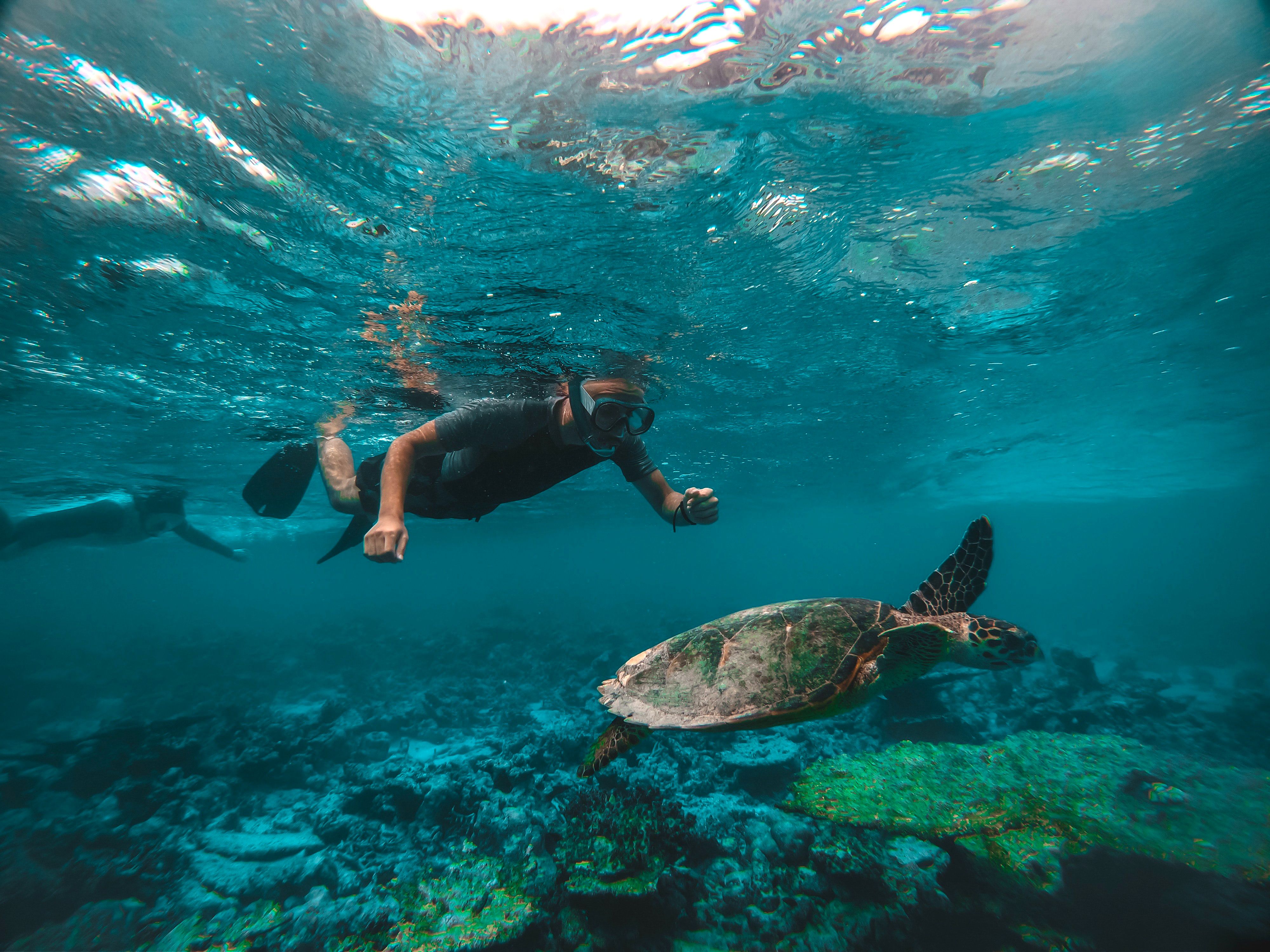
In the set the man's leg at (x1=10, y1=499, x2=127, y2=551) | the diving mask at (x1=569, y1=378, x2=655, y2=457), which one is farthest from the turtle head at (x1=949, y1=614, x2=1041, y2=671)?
the man's leg at (x1=10, y1=499, x2=127, y2=551)

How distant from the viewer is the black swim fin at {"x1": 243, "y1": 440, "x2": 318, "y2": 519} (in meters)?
7.44

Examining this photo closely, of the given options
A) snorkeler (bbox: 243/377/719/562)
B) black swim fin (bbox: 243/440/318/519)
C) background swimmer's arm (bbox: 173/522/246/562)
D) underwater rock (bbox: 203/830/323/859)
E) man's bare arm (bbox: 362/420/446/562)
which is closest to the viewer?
man's bare arm (bbox: 362/420/446/562)

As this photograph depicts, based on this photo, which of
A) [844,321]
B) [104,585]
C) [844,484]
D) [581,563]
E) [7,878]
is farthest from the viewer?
[581,563]

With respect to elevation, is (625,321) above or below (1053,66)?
below

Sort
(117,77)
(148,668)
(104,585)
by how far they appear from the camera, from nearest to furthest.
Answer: (117,77) → (148,668) → (104,585)

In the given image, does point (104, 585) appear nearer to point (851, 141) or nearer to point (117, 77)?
point (117, 77)

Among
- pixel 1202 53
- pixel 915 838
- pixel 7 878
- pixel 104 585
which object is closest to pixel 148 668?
pixel 7 878

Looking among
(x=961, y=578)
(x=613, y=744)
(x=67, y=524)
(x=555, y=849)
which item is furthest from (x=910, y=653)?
(x=67, y=524)

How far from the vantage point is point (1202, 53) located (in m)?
4.99

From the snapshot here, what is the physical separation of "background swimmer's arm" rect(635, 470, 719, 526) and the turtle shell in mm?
A: 1102

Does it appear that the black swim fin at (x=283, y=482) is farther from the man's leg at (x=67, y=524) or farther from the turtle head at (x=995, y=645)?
the man's leg at (x=67, y=524)

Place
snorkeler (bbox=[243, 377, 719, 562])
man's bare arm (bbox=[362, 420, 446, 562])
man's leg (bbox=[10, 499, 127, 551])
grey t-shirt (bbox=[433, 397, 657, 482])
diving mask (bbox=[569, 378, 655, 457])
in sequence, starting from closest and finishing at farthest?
man's bare arm (bbox=[362, 420, 446, 562]) < snorkeler (bbox=[243, 377, 719, 562]) < diving mask (bbox=[569, 378, 655, 457]) < grey t-shirt (bbox=[433, 397, 657, 482]) < man's leg (bbox=[10, 499, 127, 551])

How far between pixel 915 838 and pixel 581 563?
7354 centimetres

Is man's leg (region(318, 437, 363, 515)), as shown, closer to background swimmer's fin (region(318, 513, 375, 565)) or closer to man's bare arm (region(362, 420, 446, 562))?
background swimmer's fin (region(318, 513, 375, 565))
